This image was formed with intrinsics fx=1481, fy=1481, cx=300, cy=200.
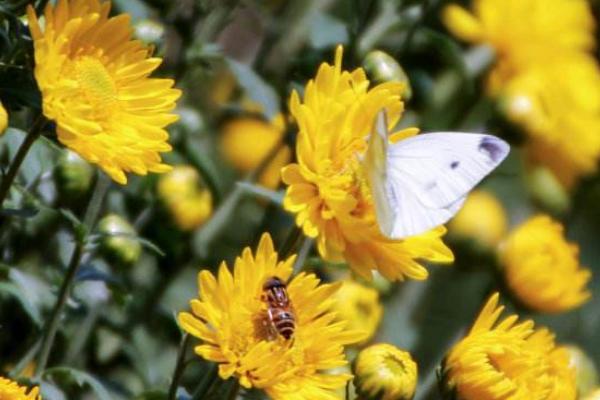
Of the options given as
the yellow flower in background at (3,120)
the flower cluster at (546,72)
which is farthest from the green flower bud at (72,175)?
the flower cluster at (546,72)

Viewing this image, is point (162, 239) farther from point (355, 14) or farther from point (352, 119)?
point (352, 119)

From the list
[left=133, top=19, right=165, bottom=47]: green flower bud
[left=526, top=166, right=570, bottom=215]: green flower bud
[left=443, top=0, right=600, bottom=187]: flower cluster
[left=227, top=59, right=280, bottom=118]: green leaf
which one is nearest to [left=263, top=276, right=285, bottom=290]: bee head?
[left=133, top=19, right=165, bottom=47]: green flower bud

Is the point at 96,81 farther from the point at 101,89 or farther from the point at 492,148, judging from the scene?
the point at 492,148

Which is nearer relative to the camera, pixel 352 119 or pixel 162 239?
pixel 352 119

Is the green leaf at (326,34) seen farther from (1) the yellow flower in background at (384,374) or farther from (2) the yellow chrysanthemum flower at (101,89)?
(1) the yellow flower in background at (384,374)

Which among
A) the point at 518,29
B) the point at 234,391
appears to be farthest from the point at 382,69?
the point at 518,29

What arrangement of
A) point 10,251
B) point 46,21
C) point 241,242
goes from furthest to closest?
point 241,242
point 10,251
point 46,21

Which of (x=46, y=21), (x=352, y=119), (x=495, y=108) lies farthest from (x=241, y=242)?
(x=46, y=21)
